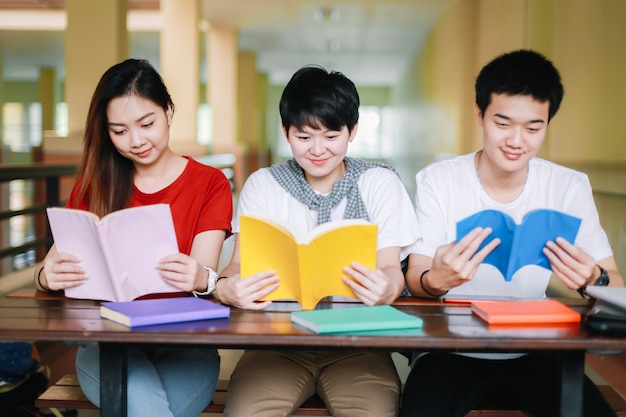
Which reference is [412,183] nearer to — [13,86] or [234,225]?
[234,225]

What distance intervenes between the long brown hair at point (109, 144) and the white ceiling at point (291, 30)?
806cm

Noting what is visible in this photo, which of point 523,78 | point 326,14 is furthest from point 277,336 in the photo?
point 326,14

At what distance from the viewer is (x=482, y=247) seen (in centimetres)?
159

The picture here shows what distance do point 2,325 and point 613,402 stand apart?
4.73 feet

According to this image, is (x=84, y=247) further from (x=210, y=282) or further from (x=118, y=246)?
(x=210, y=282)

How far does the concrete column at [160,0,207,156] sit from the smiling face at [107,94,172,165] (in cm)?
719

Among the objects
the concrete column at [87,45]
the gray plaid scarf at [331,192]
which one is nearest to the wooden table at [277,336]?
the gray plaid scarf at [331,192]

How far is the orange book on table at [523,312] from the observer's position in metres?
1.44

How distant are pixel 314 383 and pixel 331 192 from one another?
0.51 metres

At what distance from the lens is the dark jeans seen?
5.19 feet

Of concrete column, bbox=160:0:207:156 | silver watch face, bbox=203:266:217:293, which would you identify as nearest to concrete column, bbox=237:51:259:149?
concrete column, bbox=160:0:207:156

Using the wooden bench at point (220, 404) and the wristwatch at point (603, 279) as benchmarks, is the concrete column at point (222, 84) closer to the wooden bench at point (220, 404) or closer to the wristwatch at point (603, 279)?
the wooden bench at point (220, 404)

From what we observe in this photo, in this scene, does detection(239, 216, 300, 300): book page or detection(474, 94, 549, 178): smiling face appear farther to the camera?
detection(474, 94, 549, 178): smiling face

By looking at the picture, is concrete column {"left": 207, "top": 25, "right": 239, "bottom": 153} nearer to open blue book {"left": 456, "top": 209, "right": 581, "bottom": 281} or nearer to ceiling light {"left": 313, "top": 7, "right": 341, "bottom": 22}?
ceiling light {"left": 313, "top": 7, "right": 341, "bottom": 22}
